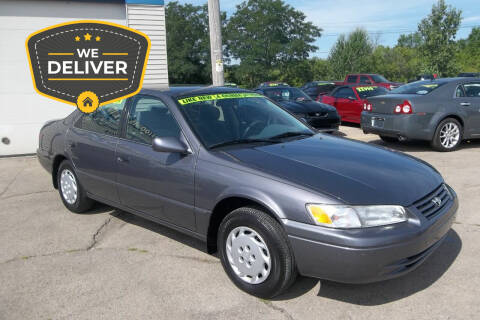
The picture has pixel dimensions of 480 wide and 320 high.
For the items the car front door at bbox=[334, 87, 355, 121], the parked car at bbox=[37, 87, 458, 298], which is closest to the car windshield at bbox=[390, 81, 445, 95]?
the car front door at bbox=[334, 87, 355, 121]

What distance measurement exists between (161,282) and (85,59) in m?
5.72

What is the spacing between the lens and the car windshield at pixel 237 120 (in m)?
3.66

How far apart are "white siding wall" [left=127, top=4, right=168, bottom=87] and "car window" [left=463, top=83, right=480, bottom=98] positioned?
6.59 meters

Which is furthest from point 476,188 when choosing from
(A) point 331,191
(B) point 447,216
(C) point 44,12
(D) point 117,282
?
(C) point 44,12

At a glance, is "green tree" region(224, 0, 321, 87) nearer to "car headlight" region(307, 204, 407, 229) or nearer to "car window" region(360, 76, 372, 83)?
"car window" region(360, 76, 372, 83)

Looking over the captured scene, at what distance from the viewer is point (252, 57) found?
60.4 meters

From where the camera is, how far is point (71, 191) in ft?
16.7

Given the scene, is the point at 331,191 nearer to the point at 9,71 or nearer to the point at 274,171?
the point at 274,171

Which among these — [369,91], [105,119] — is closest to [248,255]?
[105,119]

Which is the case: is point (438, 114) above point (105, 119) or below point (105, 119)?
below

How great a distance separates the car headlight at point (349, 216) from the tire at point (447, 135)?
6188 mm

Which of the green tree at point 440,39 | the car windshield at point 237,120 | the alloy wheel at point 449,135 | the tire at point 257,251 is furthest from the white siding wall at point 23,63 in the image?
the green tree at point 440,39

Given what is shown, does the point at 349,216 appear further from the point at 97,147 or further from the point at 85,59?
the point at 85,59

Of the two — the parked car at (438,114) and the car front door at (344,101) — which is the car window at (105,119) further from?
the car front door at (344,101)
